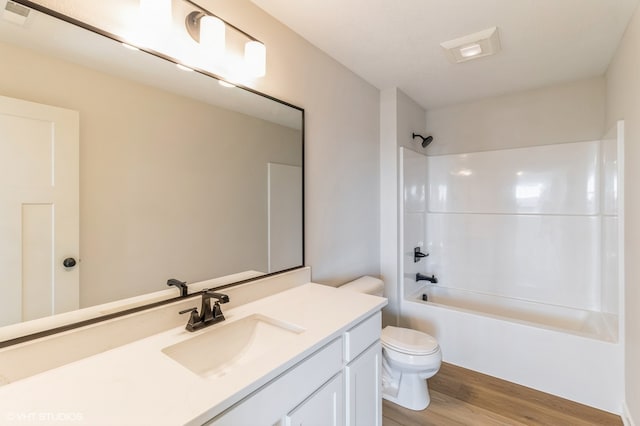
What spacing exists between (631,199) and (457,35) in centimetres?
138

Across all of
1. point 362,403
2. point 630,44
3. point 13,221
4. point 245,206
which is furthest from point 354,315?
point 630,44

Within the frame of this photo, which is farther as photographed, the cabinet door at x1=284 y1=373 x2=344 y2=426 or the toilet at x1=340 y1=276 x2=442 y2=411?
the toilet at x1=340 y1=276 x2=442 y2=411

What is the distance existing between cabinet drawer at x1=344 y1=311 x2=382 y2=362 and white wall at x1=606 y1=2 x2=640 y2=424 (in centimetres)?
140

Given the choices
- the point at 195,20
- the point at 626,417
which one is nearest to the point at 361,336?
the point at 195,20

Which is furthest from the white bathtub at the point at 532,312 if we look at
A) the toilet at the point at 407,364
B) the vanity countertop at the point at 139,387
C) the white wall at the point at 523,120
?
the vanity countertop at the point at 139,387

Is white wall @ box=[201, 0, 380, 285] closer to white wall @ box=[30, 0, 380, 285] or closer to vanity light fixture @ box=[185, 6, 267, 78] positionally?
white wall @ box=[30, 0, 380, 285]

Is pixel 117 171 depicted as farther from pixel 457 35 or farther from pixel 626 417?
pixel 626 417

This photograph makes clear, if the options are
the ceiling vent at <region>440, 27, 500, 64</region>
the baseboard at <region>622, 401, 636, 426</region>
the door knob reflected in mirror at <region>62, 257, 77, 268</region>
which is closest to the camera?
the door knob reflected in mirror at <region>62, 257, 77, 268</region>

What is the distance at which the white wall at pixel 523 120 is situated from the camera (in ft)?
8.11

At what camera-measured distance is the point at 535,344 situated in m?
2.15

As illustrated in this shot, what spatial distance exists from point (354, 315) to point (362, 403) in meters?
0.43

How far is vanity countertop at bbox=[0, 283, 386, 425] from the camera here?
2.25 ft

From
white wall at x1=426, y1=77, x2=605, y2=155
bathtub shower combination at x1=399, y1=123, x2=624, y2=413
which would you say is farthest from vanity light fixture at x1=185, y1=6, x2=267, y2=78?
white wall at x1=426, y1=77, x2=605, y2=155

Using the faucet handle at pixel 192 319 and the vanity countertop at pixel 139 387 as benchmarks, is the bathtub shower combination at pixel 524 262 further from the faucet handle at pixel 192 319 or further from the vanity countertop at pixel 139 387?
the faucet handle at pixel 192 319
